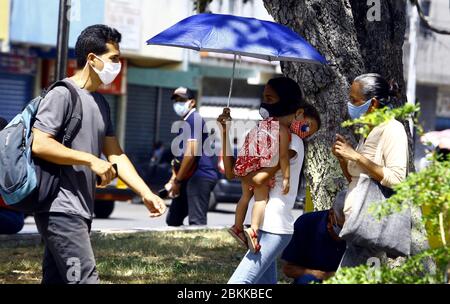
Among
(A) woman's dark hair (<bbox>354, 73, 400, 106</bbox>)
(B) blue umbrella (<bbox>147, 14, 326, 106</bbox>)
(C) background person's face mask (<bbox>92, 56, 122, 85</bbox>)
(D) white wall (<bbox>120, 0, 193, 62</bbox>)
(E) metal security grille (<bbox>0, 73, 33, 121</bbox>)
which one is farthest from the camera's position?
(D) white wall (<bbox>120, 0, 193, 62</bbox>)

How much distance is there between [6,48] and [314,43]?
Answer: 16.6 meters

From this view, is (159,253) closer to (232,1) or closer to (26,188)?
(26,188)

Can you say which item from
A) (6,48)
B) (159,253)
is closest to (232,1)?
(6,48)

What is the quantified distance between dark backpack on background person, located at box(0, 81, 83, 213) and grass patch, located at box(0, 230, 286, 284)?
2992mm

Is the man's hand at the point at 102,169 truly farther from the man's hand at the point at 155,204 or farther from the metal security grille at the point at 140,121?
the metal security grille at the point at 140,121

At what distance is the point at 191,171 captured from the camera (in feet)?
38.7

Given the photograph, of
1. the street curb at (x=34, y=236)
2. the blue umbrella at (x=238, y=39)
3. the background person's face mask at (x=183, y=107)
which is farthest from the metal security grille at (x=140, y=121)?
the blue umbrella at (x=238, y=39)

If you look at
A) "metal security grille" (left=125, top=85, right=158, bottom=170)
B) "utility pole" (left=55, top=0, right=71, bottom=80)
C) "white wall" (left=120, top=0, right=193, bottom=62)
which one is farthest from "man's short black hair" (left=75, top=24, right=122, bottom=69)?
"metal security grille" (left=125, top=85, right=158, bottom=170)

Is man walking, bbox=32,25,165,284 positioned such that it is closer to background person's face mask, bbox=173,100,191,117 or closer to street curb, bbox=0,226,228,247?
street curb, bbox=0,226,228,247

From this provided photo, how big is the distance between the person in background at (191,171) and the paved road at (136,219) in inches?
101

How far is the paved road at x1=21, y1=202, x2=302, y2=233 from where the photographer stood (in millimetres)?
16750

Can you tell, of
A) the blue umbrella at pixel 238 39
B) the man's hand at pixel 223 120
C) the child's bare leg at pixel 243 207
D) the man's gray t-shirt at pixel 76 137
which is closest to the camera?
the man's gray t-shirt at pixel 76 137

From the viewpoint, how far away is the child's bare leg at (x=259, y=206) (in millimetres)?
6402

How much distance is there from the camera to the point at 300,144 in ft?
21.6
